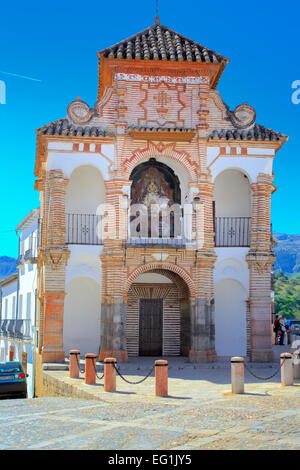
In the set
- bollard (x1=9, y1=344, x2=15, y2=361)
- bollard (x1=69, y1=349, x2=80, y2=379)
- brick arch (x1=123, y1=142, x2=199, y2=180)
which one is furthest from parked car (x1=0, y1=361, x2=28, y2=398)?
bollard (x1=9, y1=344, x2=15, y2=361)

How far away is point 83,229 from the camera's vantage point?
867 inches

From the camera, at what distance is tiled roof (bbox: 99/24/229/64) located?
21.6 m

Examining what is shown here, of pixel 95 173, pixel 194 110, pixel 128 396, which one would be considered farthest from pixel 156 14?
pixel 128 396

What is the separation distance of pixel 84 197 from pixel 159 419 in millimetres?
13090

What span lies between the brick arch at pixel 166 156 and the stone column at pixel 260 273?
227 cm

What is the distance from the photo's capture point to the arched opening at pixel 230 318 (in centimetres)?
2209

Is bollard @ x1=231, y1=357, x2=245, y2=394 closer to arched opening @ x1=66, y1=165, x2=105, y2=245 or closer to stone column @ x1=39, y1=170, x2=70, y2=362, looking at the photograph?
stone column @ x1=39, y1=170, x2=70, y2=362

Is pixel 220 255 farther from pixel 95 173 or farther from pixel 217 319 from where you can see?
pixel 95 173

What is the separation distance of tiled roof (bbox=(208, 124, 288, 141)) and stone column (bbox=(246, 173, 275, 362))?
137 centimetres

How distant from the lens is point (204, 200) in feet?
70.2
